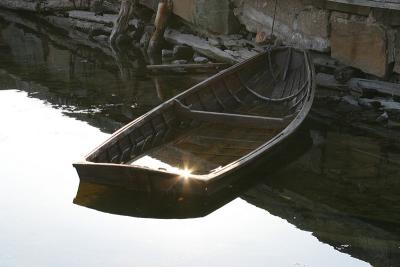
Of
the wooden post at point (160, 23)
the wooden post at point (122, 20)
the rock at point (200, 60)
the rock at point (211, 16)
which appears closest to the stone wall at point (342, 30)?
the rock at point (211, 16)

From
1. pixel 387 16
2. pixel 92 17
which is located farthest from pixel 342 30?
pixel 92 17

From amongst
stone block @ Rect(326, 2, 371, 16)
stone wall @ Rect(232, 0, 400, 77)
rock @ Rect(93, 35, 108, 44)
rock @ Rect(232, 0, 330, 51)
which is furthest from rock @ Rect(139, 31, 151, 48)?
stone block @ Rect(326, 2, 371, 16)

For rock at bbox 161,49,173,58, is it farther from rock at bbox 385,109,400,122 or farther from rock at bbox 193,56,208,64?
rock at bbox 385,109,400,122

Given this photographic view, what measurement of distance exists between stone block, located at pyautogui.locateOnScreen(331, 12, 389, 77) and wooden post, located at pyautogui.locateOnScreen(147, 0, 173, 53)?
482cm

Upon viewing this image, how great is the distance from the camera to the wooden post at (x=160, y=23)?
1480 centimetres

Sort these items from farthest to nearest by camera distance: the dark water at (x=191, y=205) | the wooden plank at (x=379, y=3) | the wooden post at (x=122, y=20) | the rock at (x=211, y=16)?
the wooden post at (x=122, y=20) < the rock at (x=211, y=16) < the wooden plank at (x=379, y=3) < the dark water at (x=191, y=205)

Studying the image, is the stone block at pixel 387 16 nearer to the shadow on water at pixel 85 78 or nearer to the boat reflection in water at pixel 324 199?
the boat reflection in water at pixel 324 199

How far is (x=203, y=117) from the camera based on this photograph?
8625mm

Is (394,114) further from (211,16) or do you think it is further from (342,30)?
(211,16)

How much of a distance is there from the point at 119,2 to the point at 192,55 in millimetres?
3893

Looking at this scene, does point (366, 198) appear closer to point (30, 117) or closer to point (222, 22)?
point (30, 117)

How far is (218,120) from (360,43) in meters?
3.18

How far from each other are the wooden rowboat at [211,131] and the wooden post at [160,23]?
4883mm

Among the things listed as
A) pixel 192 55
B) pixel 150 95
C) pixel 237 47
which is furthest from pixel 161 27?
pixel 150 95
